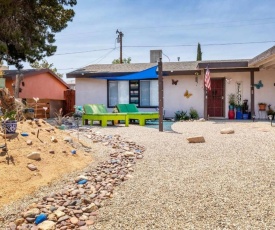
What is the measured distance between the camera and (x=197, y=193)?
11.0 feet

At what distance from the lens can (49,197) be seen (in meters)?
3.39

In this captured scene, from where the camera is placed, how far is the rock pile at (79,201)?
277 cm

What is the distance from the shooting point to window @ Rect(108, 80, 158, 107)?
1508cm

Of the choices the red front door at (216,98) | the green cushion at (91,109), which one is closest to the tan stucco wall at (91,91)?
the green cushion at (91,109)

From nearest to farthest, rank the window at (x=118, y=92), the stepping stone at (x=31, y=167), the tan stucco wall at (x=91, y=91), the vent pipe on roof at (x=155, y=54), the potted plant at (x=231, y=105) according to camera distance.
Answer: the stepping stone at (x=31, y=167) < the potted plant at (x=231, y=105) < the window at (x=118, y=92) < the tan stucco wall at (x=91, y=91) < the vent pipe on roof at (x=155, y=54)

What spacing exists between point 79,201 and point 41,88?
16308mm

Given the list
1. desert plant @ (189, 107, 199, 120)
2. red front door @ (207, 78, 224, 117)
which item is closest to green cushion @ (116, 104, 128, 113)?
desert plant @ (189, 107, 199, 120)

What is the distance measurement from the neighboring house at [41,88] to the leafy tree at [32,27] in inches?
61.4

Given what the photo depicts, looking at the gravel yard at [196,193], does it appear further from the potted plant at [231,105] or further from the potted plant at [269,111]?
the potted plant at [231,105]

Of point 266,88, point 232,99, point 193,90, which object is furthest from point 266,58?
point 193,90

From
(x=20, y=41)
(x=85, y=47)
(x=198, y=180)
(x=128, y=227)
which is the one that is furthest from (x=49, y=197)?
(x=85, y=47)

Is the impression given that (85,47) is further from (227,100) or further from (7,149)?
(7,149)

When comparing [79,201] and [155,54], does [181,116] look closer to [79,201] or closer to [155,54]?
[155,54]

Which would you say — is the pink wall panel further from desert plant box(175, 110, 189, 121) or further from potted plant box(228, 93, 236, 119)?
potted plant box(228, 93, 236, 119)
